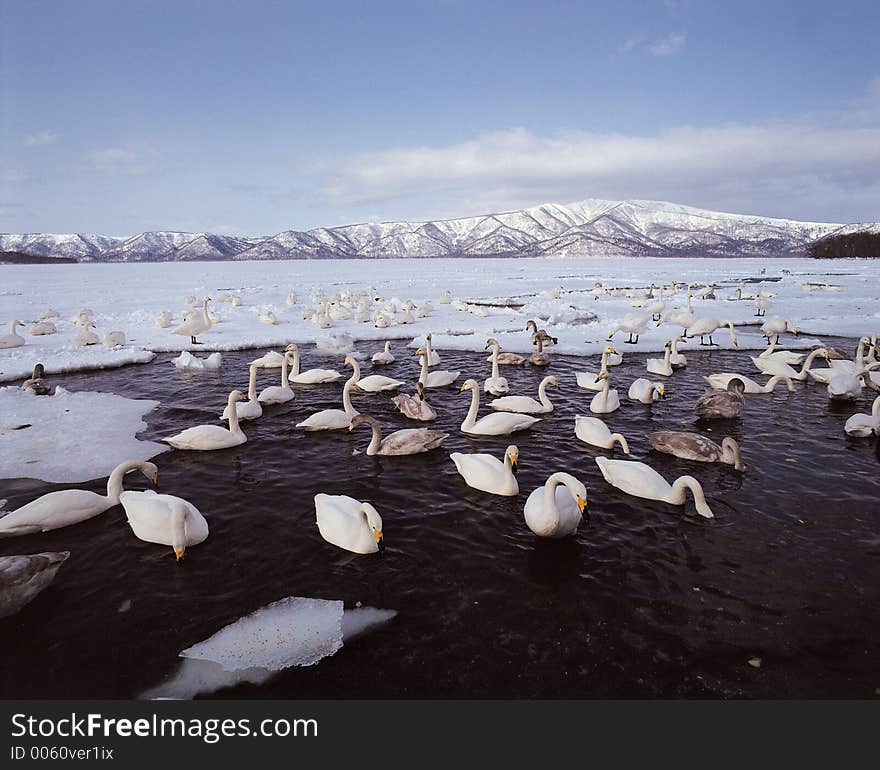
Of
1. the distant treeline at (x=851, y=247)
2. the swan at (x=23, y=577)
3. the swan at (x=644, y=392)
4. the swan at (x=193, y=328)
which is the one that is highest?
the distant treeline at (x=851, y=247)

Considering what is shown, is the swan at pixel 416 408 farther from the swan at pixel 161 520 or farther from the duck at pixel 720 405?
the duck at pixel 720 405

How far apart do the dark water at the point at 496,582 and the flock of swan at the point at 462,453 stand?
0.78ft

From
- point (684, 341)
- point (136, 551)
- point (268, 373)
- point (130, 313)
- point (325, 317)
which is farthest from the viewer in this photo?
point (130, 313)

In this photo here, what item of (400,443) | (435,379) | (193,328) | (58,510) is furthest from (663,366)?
(193,328)

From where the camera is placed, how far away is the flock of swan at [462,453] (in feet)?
21.7

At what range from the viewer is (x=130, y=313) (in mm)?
28438

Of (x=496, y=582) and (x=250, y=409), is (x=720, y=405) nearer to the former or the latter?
(x=496, y=582)

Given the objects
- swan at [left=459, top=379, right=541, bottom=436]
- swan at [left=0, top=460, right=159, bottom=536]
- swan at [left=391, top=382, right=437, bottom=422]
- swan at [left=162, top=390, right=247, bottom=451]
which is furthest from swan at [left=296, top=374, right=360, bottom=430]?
swan at [left=0, top=460, right=159, bottom=536]

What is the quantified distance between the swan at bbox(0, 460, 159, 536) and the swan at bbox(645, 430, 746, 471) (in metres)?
9.25

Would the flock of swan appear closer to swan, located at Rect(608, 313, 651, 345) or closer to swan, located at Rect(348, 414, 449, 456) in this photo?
swan, located at Rect(348, 414, 449, 456)

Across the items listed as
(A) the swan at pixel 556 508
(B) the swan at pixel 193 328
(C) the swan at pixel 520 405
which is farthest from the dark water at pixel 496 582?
(B) the swan at pixel 193 328
